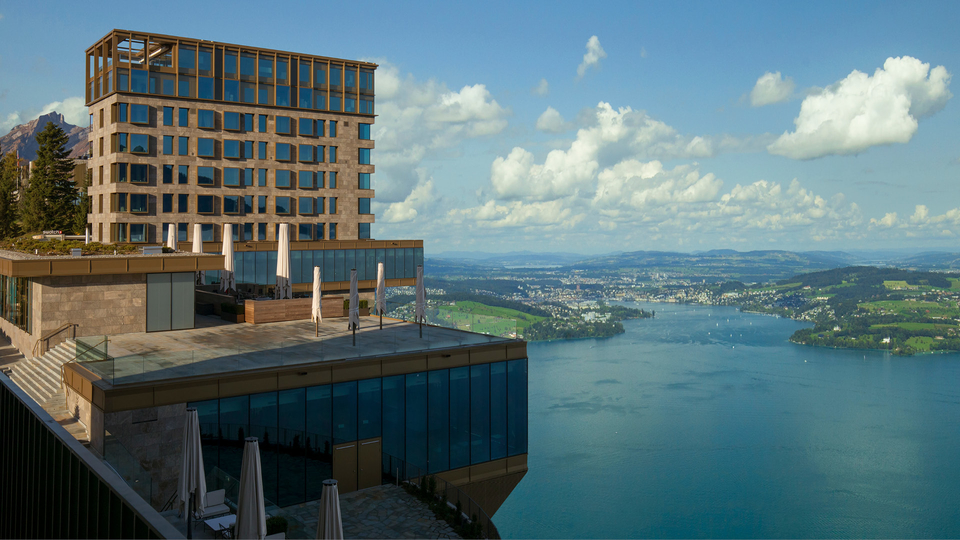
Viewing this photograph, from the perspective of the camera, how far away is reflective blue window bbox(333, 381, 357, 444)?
23.9 metres

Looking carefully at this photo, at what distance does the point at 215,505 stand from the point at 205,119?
49.6 m

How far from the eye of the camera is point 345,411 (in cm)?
2412

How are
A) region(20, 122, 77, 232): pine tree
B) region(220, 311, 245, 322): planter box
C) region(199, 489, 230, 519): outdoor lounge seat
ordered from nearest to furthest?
region(199, 489, 230, 519): outdoor lounge seat, region(220, 311, 245, 322): planter box, region(20, 122, 77, 232): pine tree

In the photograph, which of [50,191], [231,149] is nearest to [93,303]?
[231,149]

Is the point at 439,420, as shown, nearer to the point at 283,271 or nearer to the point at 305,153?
the point at 283,271

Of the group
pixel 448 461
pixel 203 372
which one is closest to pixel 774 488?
pixel 448 461

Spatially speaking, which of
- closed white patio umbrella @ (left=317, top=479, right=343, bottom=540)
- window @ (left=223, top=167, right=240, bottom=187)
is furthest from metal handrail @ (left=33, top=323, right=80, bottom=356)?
window @ (left=223, top=167, right=240, bottom=187)

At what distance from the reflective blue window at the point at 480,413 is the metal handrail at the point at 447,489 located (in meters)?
2.55

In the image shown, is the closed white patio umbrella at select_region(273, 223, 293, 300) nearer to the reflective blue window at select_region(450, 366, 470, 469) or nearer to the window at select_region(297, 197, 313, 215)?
the reflective blue window at select_region(450, 366, 470, 469)

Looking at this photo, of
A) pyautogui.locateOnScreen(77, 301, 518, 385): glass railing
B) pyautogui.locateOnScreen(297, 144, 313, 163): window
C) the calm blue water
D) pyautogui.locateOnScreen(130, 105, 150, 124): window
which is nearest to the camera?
pyautogui.locateOnScreen(77, 301, 518, 385): glass railing

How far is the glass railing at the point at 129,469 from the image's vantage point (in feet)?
55.5

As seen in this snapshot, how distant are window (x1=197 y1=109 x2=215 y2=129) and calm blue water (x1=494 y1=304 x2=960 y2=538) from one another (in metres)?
79.5

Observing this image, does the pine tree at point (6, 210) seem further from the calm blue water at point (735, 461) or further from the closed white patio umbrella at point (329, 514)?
the calm blue water at point (735, 461)

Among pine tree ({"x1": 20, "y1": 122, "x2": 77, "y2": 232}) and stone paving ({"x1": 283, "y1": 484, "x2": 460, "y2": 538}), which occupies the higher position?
pine tree ({"x1": 20, "y1": 122, "x2": 77, "y2": 232})
